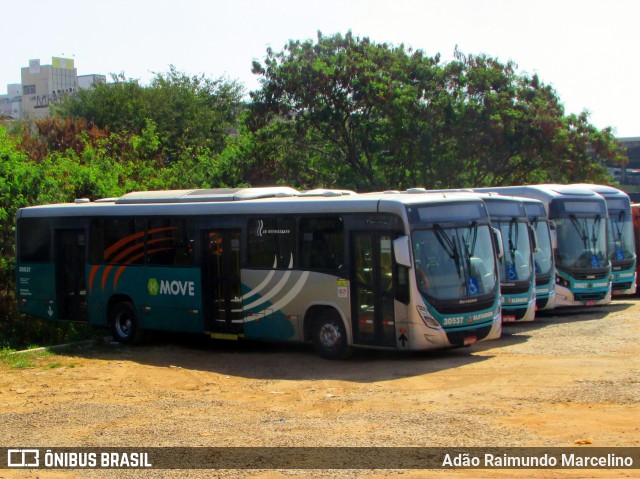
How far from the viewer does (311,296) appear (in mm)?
15680

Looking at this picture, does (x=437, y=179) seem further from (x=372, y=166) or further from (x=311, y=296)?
(x=311, y=296)

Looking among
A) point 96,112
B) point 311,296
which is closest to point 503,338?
point 311,296

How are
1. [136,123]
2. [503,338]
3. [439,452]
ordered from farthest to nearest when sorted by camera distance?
[136,123] → [503,338] → [439,452]

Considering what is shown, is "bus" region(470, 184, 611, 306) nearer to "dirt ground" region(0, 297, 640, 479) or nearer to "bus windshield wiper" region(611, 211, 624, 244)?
"bus windshield wiper" region(611, 211, 624, 244)

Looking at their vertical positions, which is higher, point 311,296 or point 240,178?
point 240,178

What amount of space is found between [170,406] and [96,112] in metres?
41.9

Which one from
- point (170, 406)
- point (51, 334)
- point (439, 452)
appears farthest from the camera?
point (51, 334)

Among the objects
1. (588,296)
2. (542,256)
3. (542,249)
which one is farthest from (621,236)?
(542,256)

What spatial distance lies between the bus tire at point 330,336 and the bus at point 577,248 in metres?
8.14

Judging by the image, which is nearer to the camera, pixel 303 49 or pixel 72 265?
pixel 72 265

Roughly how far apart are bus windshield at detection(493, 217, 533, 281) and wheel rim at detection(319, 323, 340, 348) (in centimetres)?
469

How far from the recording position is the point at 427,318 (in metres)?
14.5

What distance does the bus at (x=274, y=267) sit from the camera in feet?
48.1

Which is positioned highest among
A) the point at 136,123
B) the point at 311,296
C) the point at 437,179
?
the point at 136,123
